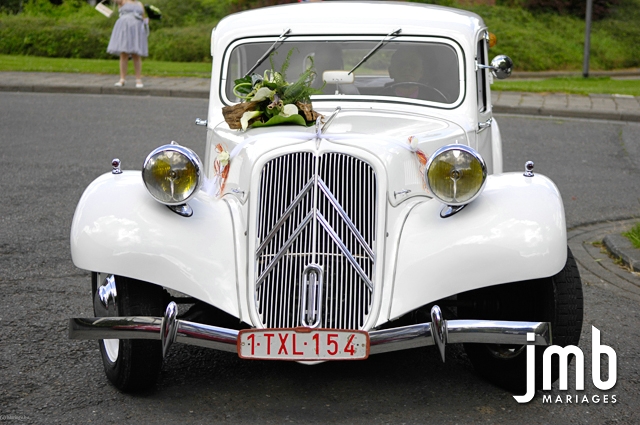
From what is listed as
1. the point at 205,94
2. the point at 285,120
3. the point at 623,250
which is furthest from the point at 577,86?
the point at 285,120

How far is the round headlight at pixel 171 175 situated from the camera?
3.81 m

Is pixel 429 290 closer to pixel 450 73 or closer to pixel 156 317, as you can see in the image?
pixel 156 317

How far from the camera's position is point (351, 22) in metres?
5.20

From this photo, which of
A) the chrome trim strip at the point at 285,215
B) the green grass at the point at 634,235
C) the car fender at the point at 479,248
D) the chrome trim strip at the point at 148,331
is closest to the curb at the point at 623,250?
the green grass at the point at 634,235

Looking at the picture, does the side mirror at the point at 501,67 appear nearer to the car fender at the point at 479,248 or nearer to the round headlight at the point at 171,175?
the car fender at the point at 479,248

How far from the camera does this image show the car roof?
5160 millimetres

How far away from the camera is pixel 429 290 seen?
3.61m

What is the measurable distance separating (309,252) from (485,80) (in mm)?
2428

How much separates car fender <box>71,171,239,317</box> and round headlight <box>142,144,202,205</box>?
80mm

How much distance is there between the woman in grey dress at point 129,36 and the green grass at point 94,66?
2.07m

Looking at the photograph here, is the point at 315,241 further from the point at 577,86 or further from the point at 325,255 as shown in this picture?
the point at 577,86

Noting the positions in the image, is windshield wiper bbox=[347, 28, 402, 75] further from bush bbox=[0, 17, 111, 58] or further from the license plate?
bush bbox=[0, 17, 111, 58]

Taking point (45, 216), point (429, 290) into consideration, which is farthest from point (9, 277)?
point (429, 290)

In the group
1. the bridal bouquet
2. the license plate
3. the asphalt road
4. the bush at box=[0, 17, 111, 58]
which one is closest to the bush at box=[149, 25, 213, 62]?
the bush at box=[0, 17, 111, 58]
